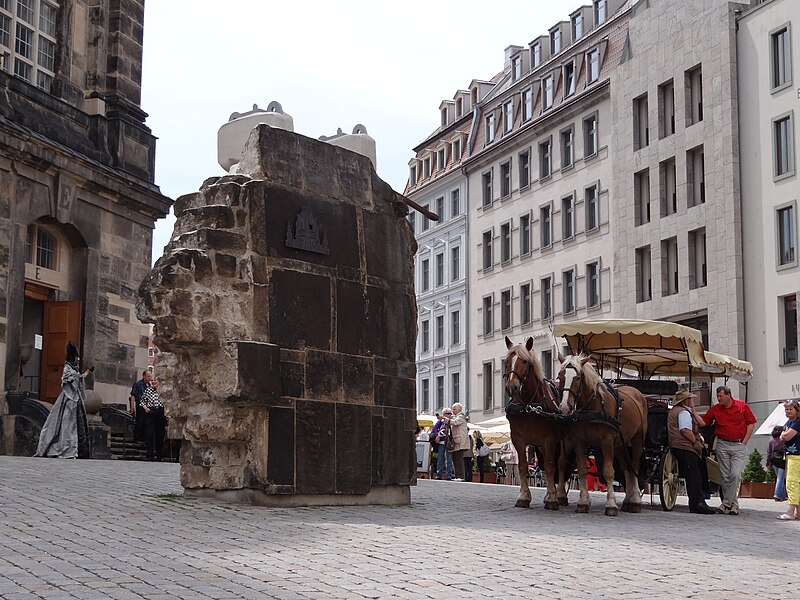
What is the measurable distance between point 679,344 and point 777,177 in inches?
999

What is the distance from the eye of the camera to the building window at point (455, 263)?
228 feet

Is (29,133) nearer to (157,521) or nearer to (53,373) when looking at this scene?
(53,373)

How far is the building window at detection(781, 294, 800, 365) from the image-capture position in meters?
43.8

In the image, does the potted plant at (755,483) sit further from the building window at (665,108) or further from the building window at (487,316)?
the building window at (487,316)

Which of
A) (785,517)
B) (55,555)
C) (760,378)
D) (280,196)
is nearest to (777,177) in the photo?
(760,378)

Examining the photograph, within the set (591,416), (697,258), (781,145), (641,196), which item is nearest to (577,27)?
(641,196)

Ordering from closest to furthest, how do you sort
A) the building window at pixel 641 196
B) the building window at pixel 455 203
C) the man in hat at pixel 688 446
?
the man in hat at pixel 688 446
the building window at pixel 641 196
the building window at pixel 455 203

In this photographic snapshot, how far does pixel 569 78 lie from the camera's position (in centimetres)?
5931

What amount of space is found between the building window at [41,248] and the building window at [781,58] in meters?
25.6

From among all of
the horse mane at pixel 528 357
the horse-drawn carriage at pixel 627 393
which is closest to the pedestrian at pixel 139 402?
the horse-drawn carriage at pixel 627 393

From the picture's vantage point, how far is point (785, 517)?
1861 centimetres

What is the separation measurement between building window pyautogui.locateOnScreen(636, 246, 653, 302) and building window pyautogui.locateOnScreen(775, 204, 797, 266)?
288 inches

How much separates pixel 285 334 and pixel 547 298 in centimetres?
A: 4669

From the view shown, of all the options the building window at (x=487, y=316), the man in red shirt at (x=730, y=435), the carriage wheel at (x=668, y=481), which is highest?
the building window at (x=487, y=316)
